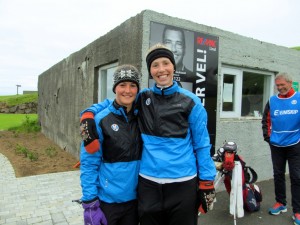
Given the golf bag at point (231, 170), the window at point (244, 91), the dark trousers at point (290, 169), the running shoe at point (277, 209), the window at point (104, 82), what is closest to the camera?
the golf bag at point (231, 170)

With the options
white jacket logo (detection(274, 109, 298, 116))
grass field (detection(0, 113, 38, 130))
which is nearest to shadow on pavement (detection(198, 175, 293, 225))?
white jacket logo (detection(274, 109, 298, 116))

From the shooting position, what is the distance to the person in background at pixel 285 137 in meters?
4.00

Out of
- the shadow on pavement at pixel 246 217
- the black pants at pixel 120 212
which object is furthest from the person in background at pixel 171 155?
the shadow on pavement at pixel 246 217

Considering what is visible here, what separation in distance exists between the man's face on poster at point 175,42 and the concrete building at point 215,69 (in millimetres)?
110

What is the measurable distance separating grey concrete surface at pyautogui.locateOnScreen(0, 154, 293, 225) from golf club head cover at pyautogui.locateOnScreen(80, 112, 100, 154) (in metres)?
2.13

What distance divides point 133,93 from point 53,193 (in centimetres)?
353

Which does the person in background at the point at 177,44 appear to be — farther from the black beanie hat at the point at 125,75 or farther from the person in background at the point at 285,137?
the black beanie hat at the point at 125,75

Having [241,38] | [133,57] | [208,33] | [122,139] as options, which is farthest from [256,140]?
[122,139]

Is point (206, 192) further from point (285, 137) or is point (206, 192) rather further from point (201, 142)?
point (285, 137)

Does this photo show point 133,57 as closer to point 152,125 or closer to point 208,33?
point 208,33

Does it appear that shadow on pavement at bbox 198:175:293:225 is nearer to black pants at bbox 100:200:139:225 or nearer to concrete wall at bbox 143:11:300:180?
concrete wall at bbox 143:11:300:180

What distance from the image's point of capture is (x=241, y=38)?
539cm

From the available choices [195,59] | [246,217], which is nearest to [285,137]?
[246,217]

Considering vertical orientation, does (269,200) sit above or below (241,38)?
below
